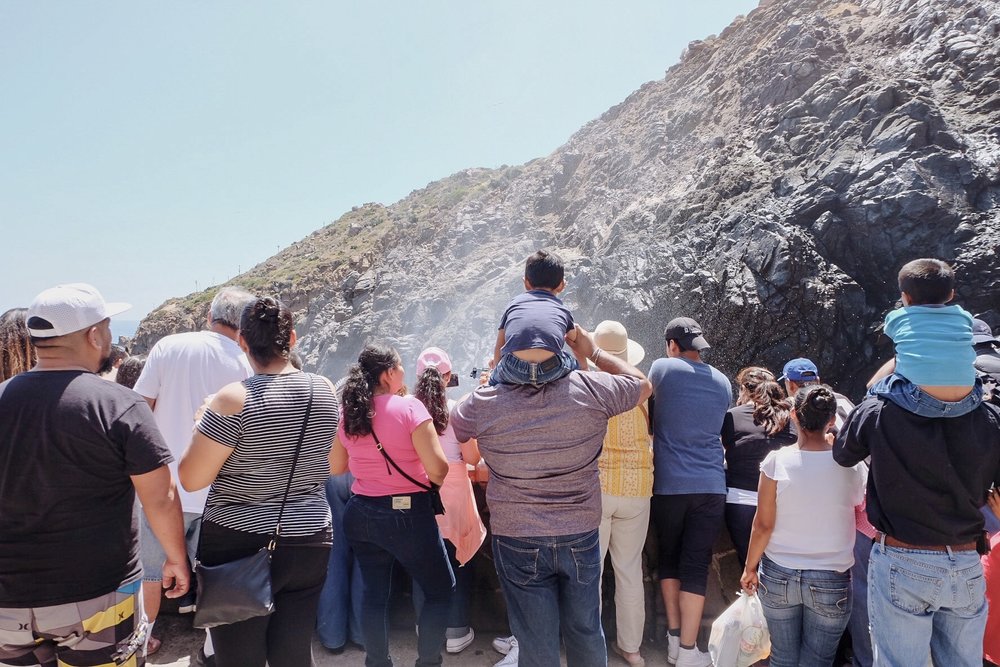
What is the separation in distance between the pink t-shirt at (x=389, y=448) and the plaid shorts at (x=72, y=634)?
97 centimetres

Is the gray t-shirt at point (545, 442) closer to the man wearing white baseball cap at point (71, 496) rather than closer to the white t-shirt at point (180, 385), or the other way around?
the man wearing white baseball cap at point (71, 496)

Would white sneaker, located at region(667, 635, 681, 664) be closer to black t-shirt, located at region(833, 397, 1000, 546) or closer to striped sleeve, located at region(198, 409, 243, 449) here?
black t-shirt, located at region(833, 397, 1000, 546)

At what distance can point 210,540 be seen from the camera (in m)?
2.00

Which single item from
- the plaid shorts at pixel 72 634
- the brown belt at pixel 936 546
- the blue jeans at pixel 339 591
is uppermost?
the plaid shorts at pixel 72 634

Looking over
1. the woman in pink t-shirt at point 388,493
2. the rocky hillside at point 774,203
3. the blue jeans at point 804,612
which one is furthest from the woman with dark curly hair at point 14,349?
the rocky hillside at point 774,203

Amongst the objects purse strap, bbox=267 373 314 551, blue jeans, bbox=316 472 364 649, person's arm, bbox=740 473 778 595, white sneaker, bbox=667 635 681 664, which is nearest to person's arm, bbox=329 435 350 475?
purse strap, bbox=267 373 314 551

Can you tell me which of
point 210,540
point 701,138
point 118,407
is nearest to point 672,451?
point 210,540

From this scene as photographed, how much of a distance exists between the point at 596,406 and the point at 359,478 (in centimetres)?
120

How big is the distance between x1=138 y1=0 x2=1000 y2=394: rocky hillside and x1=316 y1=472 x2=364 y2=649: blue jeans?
19.2 metres

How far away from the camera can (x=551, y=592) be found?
2.14 metres

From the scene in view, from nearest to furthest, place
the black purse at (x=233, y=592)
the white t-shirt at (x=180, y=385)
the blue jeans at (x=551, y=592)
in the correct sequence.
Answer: the black purse at (x=233, y=592) → the blue jeans at (x=551, y=592) → the white t-shirt at (x=180, y=385)

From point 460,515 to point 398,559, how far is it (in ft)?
1.66

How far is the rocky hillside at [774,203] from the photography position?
17.8 metres

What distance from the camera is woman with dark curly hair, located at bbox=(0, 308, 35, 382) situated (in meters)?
2.12
